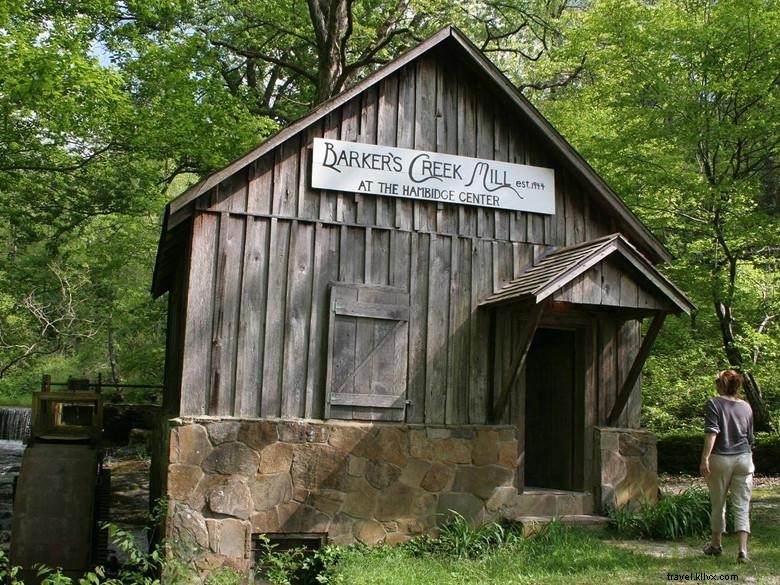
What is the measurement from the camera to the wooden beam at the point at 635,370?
8.68m

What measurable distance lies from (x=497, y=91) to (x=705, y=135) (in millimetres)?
5416

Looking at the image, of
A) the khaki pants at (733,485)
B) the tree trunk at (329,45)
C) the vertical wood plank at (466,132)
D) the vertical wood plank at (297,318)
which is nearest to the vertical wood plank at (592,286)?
the vertical wood plank at (466,132)

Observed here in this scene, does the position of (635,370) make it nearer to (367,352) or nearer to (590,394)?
(590,394)

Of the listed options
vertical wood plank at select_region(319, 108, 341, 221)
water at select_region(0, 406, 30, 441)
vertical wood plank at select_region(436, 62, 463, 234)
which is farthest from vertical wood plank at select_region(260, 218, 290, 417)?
water at select_region(0, 406, 30, 441)

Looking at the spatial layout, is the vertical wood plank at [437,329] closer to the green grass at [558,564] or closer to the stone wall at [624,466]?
the green grass at [558,564]

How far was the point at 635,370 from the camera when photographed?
9.14 metres

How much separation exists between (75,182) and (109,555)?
9533mm

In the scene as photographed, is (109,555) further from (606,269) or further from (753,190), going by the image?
(753,190)

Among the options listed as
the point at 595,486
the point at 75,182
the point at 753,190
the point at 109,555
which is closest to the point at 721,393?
the point at 595,486

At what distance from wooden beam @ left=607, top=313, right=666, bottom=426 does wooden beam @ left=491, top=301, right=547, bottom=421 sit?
1351 mm

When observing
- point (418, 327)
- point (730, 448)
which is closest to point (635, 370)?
point (730, 448)

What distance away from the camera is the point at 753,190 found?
13289 mm

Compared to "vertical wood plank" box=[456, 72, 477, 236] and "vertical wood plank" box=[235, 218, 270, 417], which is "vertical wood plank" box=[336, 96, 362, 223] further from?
"vertical wood plank" box=[456, 72, 477, 236]

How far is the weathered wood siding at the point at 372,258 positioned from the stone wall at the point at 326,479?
27 cm
